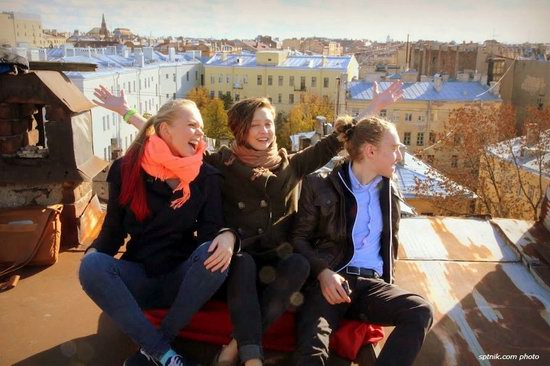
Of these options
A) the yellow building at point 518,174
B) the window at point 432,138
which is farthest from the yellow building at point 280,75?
the yellow building at point 518,174

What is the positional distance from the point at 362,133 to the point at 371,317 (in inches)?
32.3

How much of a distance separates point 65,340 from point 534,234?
2919mm

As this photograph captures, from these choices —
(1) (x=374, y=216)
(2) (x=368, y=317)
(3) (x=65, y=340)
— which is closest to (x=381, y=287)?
(2) (x=368, y=317)

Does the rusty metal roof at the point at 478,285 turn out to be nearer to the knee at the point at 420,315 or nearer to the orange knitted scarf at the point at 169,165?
the knee at the point at 420,315

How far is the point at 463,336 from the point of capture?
231 centimetres

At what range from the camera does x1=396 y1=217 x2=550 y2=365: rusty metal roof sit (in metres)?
2.24

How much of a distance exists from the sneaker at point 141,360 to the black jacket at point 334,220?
776 millimetres

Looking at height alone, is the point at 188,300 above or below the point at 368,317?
above

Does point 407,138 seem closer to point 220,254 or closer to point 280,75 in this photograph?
point 280,75

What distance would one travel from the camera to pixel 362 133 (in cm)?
240

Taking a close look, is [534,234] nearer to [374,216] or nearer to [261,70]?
[374,216]

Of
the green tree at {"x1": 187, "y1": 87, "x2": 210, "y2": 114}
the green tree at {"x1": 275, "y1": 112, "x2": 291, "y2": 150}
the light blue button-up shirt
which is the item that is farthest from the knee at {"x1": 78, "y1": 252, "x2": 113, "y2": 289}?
the green tree at {"x1": 187, "y1": 87, "x2": 210, "y2": 114}

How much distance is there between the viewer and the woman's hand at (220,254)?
6.38ft

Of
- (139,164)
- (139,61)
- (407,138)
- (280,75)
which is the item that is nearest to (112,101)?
(139,164)
